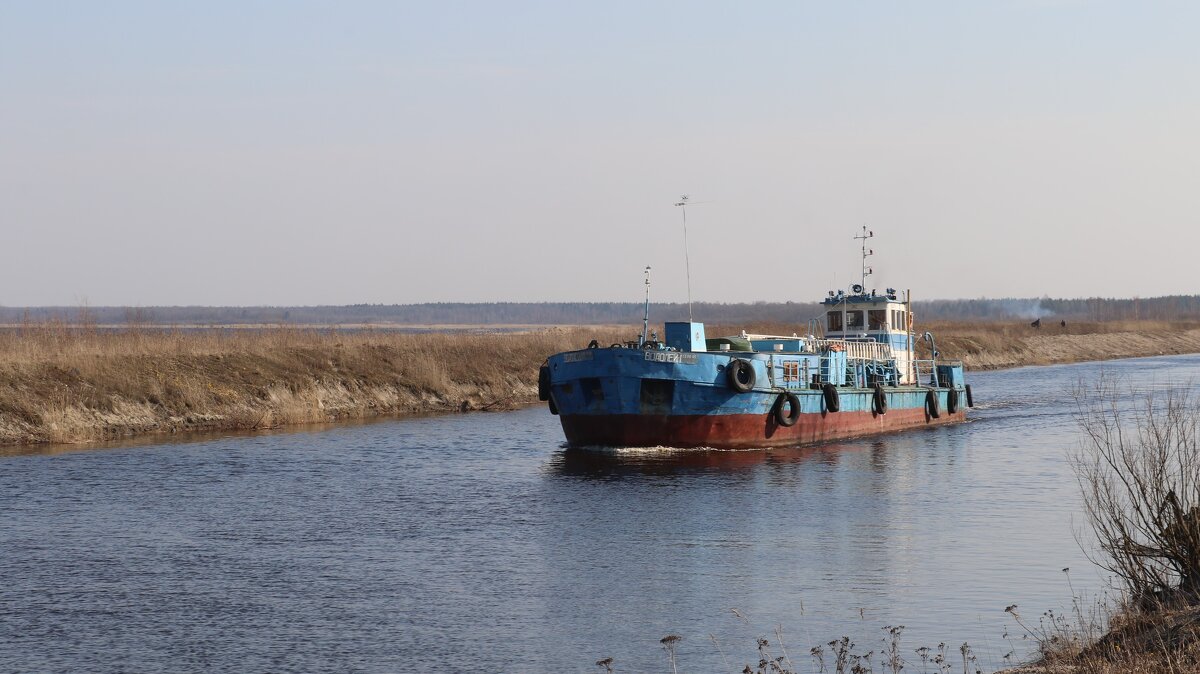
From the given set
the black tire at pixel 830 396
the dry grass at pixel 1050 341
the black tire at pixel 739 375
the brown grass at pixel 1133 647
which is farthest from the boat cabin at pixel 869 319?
the brown grass at pixel 1133 647

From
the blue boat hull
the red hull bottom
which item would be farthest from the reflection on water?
the blue boat hull

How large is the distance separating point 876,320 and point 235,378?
2215cm

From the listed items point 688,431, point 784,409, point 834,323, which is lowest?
point 688,431

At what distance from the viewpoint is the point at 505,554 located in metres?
21.0

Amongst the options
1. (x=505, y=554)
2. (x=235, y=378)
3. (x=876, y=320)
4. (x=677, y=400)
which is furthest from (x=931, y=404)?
(x=505, y=554)

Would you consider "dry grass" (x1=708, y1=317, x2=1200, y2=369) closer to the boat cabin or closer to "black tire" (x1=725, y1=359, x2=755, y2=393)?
the boat cabin

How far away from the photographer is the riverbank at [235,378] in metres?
38.3

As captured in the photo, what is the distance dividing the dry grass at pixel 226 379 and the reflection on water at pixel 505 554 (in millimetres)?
3986

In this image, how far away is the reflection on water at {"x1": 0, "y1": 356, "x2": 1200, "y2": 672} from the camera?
50.7ft

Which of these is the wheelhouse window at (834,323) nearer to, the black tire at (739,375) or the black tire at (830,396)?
the black tire at (830,396)

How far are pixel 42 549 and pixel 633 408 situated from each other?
16.3 meters

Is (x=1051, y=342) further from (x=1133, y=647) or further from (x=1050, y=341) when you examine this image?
(x=1133, y=647)

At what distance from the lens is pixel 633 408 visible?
3406cm

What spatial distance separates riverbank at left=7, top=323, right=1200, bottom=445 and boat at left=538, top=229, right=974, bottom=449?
11878mm
